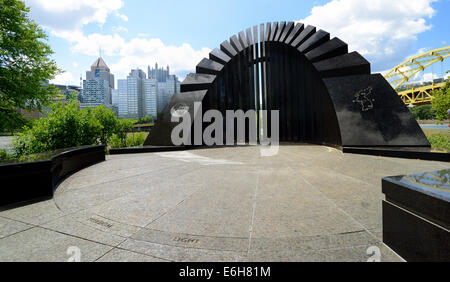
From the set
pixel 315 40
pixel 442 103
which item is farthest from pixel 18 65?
pixel 442 103

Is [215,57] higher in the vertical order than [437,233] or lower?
higher

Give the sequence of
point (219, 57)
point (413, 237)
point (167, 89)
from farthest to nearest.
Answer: point (167, 89) < point (219, 57) < point (413, 237)

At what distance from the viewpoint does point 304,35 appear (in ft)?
55.5

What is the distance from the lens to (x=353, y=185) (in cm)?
548

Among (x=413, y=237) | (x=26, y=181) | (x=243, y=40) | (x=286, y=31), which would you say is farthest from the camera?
(x=243, y=40)

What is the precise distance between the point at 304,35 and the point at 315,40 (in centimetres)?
136

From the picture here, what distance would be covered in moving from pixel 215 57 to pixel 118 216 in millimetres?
19100

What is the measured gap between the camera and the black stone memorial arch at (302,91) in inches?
451

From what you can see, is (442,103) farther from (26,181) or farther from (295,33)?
(26,181)

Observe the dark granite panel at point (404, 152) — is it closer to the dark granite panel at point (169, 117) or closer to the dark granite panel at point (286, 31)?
the dark granite panel at point (169, 117)

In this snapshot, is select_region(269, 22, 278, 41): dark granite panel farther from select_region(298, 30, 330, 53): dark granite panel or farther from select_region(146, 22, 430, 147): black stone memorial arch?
select_region(298, 30, 330, 53): dark granite panel
